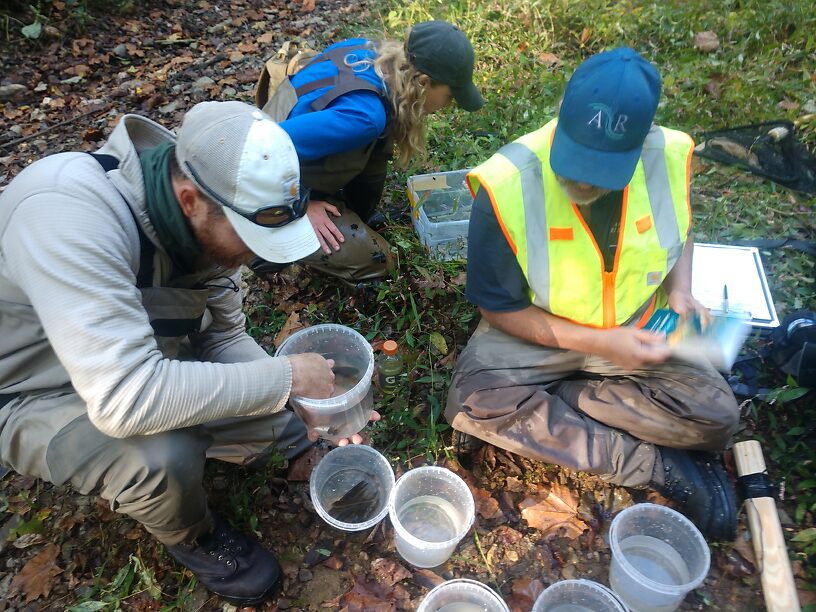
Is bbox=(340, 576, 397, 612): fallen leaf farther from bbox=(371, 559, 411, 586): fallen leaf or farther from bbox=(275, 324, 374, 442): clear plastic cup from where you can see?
bbox=(275, 324, 374, 442): clear plastic cup

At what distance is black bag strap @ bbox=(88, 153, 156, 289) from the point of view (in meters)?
2.12

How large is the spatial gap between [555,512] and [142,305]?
2.08 metres

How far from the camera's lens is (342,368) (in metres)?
3.10

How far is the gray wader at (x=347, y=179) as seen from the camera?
11.2 ft

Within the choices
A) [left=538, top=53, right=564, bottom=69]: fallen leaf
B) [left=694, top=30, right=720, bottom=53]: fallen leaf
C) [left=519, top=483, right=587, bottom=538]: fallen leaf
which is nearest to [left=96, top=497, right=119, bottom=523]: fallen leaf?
[left=519, top=483, right=587, bottom=538]: fallen leaf

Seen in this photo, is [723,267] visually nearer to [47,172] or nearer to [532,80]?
[532,80]

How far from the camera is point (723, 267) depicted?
3.51 m

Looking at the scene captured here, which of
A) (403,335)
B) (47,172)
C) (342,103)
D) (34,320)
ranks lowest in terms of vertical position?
(403,335)

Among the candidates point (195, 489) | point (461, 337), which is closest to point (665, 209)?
point (461, 337)

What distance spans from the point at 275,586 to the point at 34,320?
1.52 meters

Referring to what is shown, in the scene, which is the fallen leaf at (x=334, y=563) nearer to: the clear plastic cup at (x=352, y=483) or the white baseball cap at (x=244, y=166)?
the clear plastic cup at (x=352, y=483)

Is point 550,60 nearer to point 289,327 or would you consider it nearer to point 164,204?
point 289,327

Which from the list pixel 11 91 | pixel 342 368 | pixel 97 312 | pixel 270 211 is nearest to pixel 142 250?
pixel 97 312

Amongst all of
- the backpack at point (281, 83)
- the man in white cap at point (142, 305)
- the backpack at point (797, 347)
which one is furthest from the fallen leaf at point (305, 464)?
the backpack at point (797, 347)
